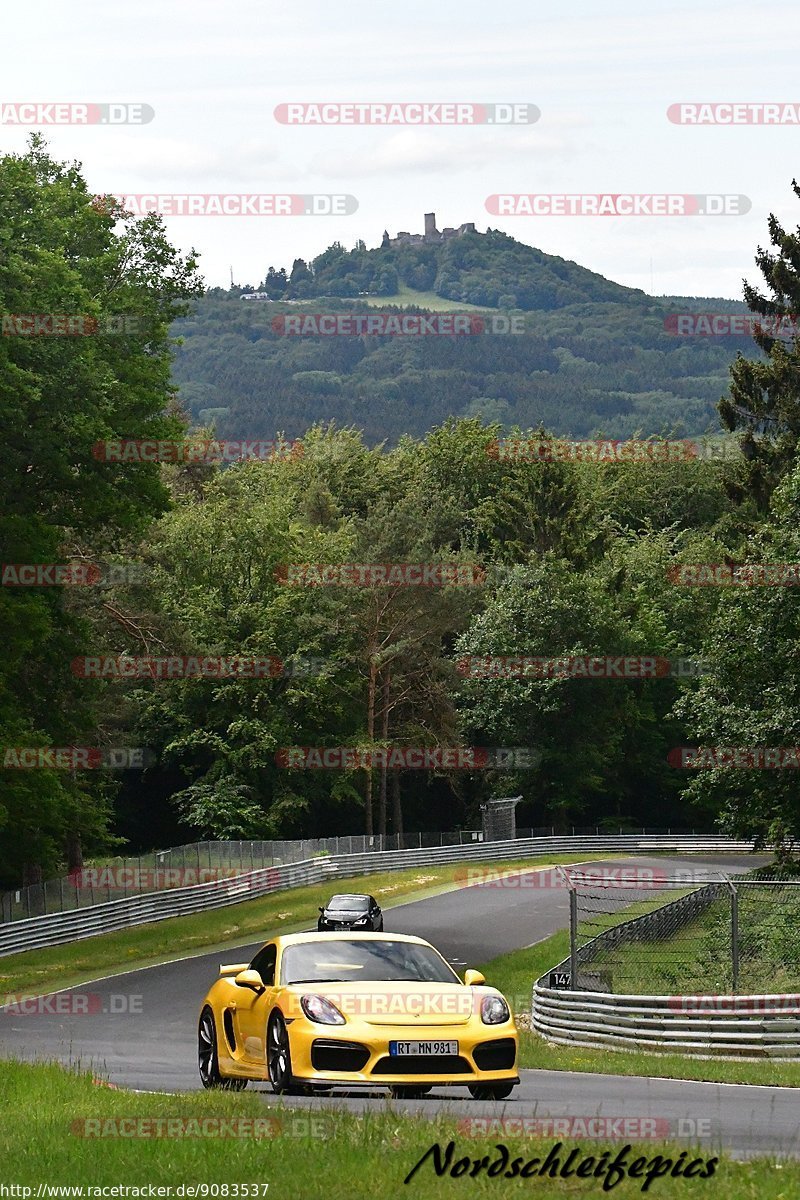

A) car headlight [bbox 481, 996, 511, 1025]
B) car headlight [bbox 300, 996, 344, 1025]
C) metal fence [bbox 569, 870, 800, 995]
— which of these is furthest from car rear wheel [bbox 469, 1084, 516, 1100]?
metal fence [bbox 569, 870, 800, 995]

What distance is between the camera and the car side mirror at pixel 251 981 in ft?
44.7

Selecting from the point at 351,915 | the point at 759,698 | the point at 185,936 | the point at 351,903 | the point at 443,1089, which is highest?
the point at 759,698

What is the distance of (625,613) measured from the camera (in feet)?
290

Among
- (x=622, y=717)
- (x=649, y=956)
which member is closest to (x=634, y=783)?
(x=622, y=717)

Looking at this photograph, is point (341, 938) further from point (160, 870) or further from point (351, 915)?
point (160, 870)

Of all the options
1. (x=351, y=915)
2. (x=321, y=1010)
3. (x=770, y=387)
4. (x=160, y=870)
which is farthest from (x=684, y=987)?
(x=770, y=387)

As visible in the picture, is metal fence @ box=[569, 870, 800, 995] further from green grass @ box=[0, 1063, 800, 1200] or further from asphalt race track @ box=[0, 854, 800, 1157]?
green grass @ box=[0, 1063, 800, 1200]

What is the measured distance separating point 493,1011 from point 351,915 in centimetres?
2774

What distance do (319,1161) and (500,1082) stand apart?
370 centimetres

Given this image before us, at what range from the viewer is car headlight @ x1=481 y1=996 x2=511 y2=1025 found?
12.9 metres

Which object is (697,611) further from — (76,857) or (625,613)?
(76,857)

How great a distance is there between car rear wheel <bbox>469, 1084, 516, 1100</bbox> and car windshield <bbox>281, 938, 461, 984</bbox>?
1.07 m

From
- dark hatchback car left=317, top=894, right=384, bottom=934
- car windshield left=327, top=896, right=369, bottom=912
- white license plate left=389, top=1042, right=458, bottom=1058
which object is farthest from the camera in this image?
car windshield left=327, top=896, right=369, bottom=912

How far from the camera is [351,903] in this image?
40.9 m
